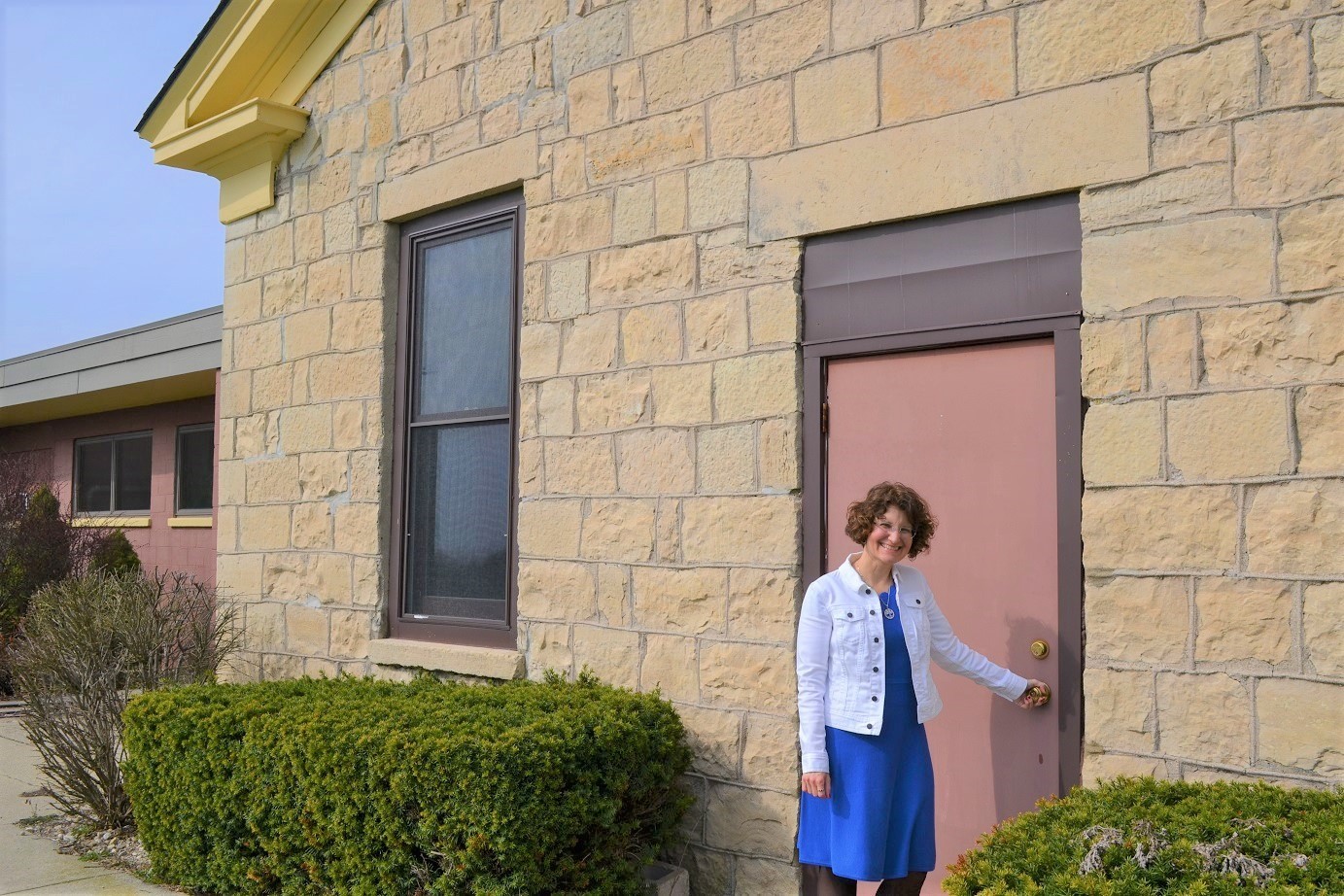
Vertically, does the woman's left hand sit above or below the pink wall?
below

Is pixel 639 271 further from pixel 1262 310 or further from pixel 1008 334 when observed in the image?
pixel 1262 310

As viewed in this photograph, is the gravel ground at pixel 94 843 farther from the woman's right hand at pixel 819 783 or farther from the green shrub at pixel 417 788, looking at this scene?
the woman's right hand at pixel 819 783

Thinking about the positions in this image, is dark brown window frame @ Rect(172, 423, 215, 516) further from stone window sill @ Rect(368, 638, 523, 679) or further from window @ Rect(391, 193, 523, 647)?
stone window sill @ Rect(368, 638, 523, 679)

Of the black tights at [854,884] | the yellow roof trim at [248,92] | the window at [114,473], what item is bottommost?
the black tights at [854,884]

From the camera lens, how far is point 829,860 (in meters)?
4.11

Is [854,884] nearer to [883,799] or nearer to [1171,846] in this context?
[883,799]

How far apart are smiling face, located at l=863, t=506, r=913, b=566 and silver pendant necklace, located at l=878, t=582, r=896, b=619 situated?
128mm

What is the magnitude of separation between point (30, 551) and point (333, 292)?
742 centimetres

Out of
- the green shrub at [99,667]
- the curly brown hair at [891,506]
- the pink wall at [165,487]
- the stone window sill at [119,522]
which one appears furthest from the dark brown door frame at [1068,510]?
the stone window sill at [119,522]

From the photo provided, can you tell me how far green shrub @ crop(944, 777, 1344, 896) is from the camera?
2748 mm

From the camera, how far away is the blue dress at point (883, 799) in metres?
4.01

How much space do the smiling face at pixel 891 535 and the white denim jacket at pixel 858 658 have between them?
13 cm

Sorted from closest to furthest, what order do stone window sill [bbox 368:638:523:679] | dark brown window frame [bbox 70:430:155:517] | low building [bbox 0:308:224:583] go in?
stone window sill [bbox 368:638:523:679] → low building [bbox 0:308:224:583] → dark brown window frame [bbox 70:430:155:517]

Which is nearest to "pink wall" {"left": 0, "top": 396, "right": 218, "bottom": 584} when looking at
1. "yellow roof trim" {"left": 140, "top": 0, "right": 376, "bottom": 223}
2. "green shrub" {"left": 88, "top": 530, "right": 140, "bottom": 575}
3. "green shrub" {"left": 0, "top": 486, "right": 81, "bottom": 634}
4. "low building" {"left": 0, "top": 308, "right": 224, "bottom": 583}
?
"low building" {"left": 0, "top": 308, "right": 224, "bottom": 583}
